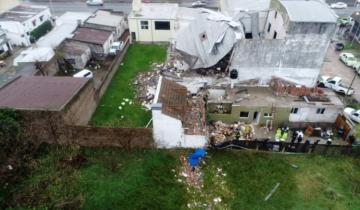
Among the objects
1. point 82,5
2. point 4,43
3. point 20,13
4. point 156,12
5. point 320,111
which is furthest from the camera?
point 82,5

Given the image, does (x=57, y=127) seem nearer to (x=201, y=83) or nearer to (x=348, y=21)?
(x=201, y=83)

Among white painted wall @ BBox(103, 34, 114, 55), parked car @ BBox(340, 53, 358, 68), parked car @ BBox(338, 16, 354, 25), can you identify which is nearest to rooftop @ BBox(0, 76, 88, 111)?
white painted wall @ BBox(103, 34, 114, 55)

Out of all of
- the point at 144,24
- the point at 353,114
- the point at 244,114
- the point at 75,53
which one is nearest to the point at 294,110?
the point at 244,114

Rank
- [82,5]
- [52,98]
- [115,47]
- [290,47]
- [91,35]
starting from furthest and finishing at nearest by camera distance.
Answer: [82,5] → [115,47] → [91,35] → [290,47] → [52,98]

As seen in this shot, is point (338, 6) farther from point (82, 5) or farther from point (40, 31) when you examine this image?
point (40, 31)

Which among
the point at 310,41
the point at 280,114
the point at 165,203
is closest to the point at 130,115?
the point at 165,203

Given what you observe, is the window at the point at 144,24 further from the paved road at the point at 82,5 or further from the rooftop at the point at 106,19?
the paved road at the point at 82,5
